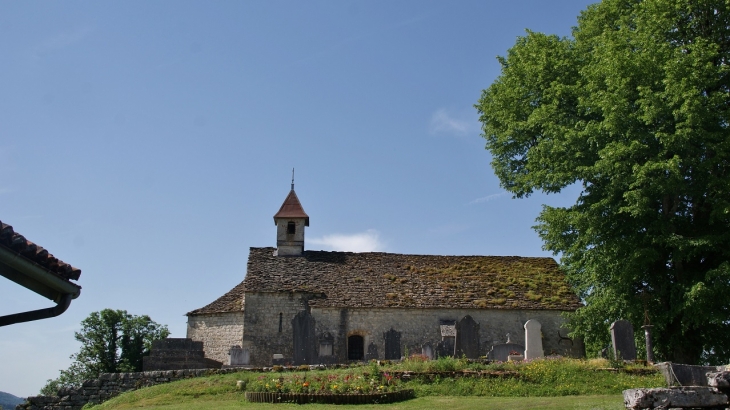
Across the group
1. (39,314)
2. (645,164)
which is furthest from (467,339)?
(39,314)

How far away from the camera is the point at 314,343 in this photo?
27547 millimetres

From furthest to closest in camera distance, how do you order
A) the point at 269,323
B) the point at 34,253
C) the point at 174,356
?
1. the point at 269,323
2. the point at 174,356
3. the point at 34,253

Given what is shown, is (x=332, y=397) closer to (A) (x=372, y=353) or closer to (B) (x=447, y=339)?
(B) (x=447, y=339)

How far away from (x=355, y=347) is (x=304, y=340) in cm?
340

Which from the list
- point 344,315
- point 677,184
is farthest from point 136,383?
point 677,184

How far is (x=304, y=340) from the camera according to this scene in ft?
88.8

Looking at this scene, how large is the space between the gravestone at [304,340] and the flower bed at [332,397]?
10204 mm

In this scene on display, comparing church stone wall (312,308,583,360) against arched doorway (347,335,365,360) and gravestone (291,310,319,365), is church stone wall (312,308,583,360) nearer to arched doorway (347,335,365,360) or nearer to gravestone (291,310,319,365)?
arched doorway (347,335,365,360)

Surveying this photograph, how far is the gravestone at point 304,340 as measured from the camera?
26703mm

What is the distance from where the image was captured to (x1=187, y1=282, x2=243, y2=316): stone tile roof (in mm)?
30328

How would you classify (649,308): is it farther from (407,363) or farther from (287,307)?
(287,307)

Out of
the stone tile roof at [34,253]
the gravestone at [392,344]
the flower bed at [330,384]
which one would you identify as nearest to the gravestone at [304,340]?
the gravestone at [392,344]

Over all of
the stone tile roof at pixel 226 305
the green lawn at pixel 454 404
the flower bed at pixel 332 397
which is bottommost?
the green lawn at pixel 454 404

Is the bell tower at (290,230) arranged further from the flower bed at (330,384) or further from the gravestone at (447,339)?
the flower bed at (330,384)
